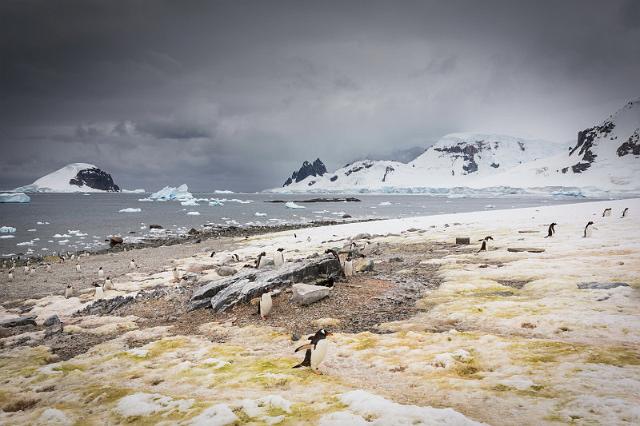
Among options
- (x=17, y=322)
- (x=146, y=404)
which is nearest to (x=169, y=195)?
(x=17, y=322)

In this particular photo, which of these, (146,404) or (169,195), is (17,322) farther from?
(169,195)

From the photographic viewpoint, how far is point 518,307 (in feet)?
37.9

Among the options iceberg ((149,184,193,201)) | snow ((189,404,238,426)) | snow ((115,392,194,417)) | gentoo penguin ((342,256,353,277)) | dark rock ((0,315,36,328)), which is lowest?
dark rock ((0,315,36,328))

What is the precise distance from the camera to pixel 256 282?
15656 mm

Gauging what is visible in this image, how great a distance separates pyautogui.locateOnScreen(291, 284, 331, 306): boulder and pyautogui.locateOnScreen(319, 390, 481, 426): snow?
7.32m

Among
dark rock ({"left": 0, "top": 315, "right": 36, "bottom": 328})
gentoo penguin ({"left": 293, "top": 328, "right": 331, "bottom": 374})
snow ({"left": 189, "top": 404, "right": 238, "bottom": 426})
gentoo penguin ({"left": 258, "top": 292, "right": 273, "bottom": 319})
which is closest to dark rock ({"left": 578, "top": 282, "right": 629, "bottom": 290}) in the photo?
Result: gentoo penguin ({"left": 293, "top": 328, "right": 331, "bottom": 374})

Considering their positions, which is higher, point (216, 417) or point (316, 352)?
point (316, 352)

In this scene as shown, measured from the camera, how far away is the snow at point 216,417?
6344 mm

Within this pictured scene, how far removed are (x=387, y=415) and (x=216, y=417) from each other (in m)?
2.97

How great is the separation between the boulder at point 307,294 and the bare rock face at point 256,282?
1.35 metres

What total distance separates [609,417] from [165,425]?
706 centimetres

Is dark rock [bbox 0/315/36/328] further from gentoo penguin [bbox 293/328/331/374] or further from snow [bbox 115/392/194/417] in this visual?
gentoo penguin [bbox 293/328/331/374]

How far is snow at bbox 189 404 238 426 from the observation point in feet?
20.8

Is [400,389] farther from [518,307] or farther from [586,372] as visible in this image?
[518,307]
